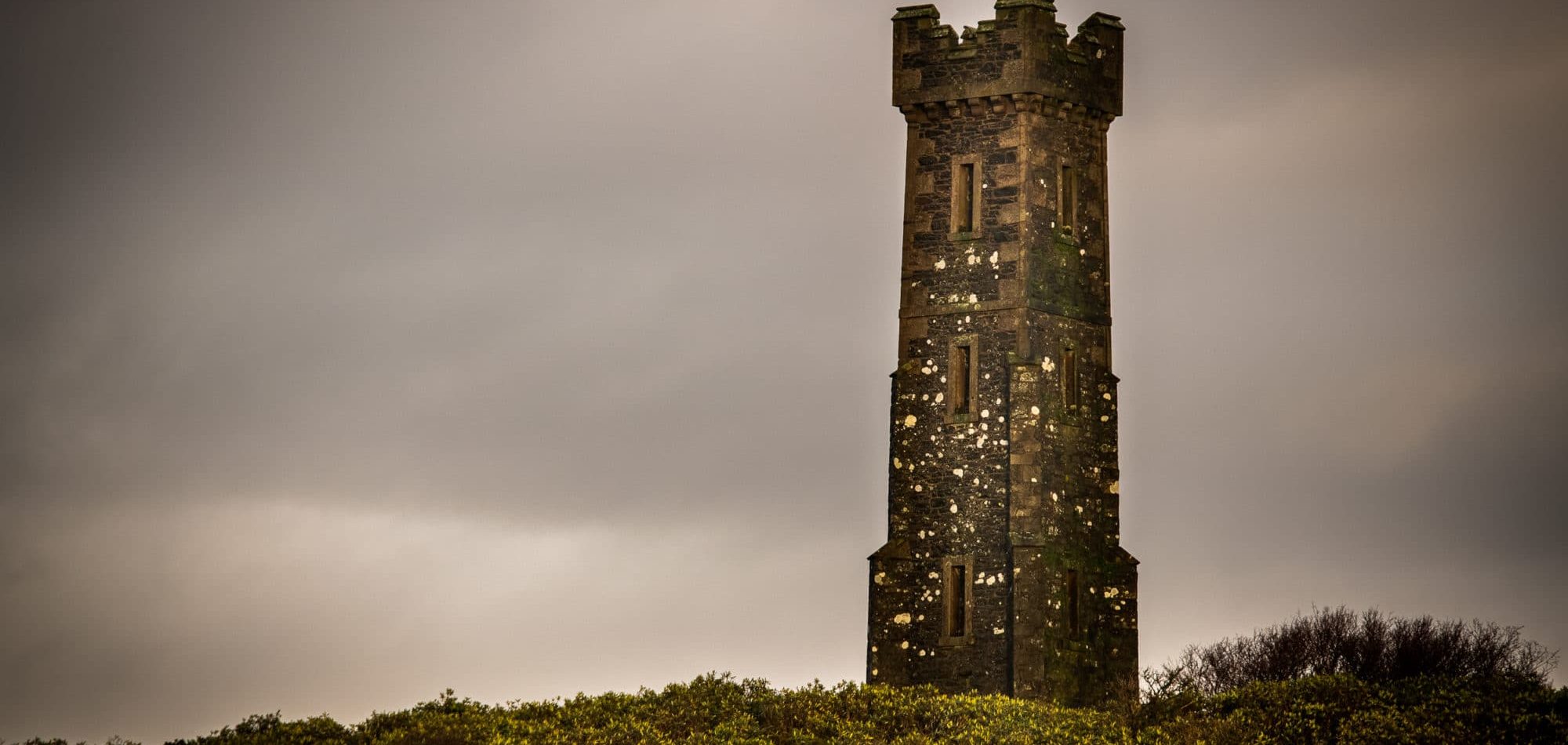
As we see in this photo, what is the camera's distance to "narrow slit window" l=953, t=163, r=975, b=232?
52.4 metres

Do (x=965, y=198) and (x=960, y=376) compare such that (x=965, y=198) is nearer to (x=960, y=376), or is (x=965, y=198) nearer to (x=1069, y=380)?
(x=960, y=376)

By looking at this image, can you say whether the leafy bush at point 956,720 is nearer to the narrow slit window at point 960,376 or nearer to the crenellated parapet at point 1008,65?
the narrow slit window at point 960,376

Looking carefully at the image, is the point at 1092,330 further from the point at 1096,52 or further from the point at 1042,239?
the point at 1096,52

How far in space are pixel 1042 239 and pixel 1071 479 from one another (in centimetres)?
492

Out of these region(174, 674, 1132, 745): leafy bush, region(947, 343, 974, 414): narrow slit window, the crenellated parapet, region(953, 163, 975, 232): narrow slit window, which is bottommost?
region(174, 674, 1132, 745): leafy bush

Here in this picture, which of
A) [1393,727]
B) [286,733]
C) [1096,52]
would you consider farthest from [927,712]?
[1096,52]

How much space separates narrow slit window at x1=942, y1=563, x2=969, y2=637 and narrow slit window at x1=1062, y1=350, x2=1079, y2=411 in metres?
4.06

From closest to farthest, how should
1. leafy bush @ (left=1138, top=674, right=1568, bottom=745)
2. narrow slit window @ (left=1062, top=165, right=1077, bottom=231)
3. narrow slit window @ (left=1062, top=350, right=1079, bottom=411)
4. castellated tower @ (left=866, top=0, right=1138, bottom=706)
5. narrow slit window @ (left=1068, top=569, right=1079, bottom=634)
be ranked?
leafy bush @ (left=1138, top=674, right=1568, bottom=745) → castellated tower @ (left=866, top=0, right=1138, bottom=706) → narrow slit window @ (left=1068, top=569, right=1079, bottom=634) → narrow slit window @ (left=1062, top=350, right=1079, bottom=411) → narrow slit window @ (left=1062, top=165, right=1077, bottom=231)

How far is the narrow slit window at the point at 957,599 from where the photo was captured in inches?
1988

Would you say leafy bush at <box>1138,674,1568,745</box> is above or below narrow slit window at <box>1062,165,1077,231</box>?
below

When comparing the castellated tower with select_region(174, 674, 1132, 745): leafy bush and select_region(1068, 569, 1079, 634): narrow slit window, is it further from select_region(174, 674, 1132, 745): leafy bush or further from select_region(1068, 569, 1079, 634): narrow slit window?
select_region(174, 674, 1132, 745): leafy bush

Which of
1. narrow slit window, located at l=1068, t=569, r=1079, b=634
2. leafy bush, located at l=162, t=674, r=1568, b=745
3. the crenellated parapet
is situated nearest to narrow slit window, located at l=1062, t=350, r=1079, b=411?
narrow slit window, located at l=1068, t=569, r=1079, b=634

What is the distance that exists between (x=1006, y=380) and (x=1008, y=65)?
6.53 m

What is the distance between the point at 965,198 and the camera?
173 feet
